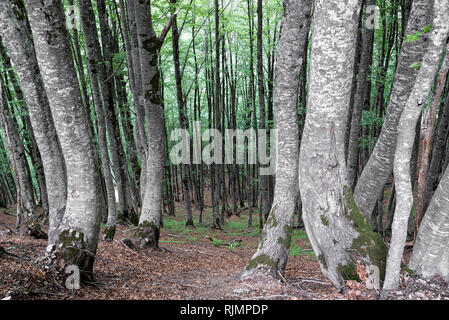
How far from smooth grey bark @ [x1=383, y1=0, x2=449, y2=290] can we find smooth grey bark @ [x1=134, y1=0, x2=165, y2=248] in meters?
4.61

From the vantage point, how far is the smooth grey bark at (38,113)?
404cm

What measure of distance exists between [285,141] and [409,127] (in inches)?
63.5

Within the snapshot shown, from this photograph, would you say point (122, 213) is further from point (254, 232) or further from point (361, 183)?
point (361, 183)

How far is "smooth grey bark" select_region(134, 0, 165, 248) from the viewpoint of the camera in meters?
6.01

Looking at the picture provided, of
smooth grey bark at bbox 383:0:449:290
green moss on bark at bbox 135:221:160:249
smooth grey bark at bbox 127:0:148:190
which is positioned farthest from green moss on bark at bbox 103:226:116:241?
smooth grey bark at bbox 383:0:449:290

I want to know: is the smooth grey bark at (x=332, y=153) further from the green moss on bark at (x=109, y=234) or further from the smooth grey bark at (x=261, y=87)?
the smooth grey bark at (x=261, y=87)

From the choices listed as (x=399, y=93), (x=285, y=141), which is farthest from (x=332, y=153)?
(x=399, y=93)

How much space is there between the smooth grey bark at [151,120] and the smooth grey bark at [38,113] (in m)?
2.24

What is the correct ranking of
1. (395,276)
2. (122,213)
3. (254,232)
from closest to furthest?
(395,276), (122,213), (254,232)

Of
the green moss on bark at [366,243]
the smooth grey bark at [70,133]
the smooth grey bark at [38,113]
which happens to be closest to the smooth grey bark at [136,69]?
the smooth grey bark at [38,113]
